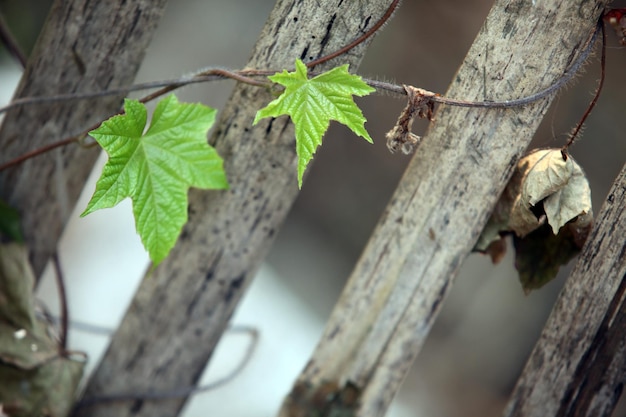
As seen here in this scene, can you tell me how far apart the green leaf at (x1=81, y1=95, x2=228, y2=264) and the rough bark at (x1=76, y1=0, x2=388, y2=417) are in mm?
132

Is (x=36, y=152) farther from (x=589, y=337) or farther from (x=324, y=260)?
(x=324, y=260)

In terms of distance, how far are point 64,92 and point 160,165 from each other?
0.38 metres

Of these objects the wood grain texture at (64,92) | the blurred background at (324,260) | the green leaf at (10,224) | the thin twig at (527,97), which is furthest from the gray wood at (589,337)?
the green leaf at (10,224)

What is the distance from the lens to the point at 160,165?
1.10 meters

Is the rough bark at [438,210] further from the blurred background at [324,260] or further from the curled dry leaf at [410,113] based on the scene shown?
the blurred background at [324,260]

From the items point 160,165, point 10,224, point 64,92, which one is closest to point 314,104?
point 160,165

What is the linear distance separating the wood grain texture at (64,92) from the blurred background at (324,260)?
796mm

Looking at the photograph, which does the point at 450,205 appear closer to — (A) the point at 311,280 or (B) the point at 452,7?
(B) the point at 452,7

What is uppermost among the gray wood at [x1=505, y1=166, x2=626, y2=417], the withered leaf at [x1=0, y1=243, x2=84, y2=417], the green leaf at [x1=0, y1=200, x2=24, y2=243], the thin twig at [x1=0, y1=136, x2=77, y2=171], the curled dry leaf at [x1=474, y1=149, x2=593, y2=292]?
the curled dry leaf at [x1=474, y1=149, x2=593, y2=292]

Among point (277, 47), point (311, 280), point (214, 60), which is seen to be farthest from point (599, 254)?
point (214, 60)

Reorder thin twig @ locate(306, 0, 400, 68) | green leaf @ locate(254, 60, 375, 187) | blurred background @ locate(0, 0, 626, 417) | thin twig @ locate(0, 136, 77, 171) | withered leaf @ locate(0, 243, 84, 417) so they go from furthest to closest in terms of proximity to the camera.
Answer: blurred background @ locate(0, 0, 626, 417)
withered leaf @ locate(0, 243, 84, 417)
thin twig @ locate(0, 136, 77, 171)
thin twig @ locate(306, 0, 400, 68)
green leaf @ locate(254, 60, 375, 187)

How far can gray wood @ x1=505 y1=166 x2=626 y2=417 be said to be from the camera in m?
1.12

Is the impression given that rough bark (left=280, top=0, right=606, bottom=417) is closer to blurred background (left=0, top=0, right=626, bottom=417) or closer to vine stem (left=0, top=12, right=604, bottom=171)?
vine stem (left=0, top=12, right=604, bottom=171)

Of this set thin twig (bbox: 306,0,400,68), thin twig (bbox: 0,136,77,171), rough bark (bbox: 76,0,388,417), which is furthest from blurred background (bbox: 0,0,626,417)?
thin twig (bbox: 0,136,77,171)
